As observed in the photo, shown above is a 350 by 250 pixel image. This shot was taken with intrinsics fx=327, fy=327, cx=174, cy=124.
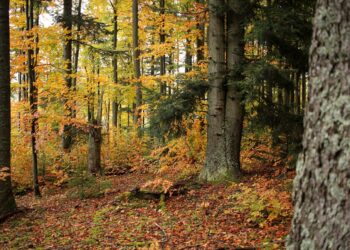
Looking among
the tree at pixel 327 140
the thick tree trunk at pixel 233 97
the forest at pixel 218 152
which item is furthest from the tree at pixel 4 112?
the tree at pixel 327 140

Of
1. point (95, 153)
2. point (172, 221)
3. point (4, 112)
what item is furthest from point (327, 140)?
point (95, 153)

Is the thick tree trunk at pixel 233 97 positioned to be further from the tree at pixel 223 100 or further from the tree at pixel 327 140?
the tree at pixel 327 140

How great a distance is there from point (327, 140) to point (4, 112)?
8.33 meters

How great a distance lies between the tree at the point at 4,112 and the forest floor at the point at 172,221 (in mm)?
459

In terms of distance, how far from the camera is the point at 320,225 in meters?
2.25

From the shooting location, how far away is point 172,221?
6809 mm

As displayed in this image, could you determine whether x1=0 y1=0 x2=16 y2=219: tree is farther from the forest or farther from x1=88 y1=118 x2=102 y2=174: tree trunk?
x1=88 y1=118 x2=102 y2=174: tree trunk

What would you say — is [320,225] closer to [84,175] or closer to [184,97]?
[184,97]

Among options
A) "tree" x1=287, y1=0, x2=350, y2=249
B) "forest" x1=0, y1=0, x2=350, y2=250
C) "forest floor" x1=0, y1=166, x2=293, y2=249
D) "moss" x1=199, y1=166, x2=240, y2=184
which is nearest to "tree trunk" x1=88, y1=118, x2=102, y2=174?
"forest" x1=0, y1=0, x2=350, y2=250

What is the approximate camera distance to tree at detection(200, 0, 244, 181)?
8.88m

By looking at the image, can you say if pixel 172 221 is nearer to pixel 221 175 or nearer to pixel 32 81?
pixel 221 175

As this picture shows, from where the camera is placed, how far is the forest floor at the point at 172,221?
5.64 metres

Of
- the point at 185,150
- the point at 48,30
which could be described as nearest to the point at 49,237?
the point at 185,150

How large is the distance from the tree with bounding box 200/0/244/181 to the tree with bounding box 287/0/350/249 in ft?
21.4
